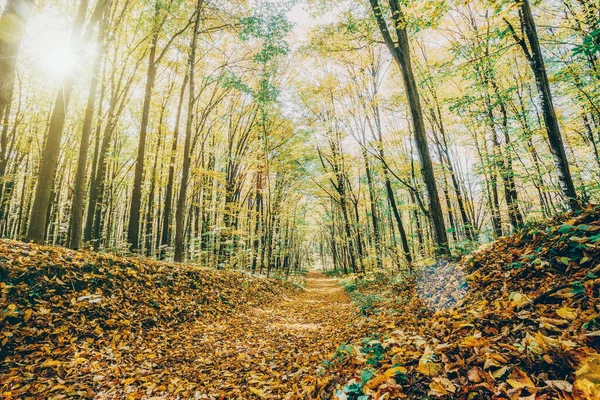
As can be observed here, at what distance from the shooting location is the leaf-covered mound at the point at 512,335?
185cm

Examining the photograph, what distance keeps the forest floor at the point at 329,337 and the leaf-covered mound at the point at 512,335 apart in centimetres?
1

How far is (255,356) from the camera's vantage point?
15.6 feet

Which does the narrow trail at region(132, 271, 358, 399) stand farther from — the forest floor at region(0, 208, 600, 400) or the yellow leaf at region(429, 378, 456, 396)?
the yellow leaf at region(429, 378, 456, 396)

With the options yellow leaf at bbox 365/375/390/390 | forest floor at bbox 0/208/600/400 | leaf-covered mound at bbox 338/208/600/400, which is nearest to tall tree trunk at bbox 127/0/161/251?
forest floor at bbox 0/208/600/400

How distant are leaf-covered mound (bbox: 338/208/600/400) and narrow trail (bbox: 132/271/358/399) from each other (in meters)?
0.84

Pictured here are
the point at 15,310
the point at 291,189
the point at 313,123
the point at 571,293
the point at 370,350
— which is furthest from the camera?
the point at 291,189

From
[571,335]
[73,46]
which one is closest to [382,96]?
[73,46]

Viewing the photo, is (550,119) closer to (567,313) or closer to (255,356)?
(567,313)

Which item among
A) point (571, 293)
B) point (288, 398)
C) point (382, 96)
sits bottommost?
point (288, 398)

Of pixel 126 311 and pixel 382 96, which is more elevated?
pixel 382 96

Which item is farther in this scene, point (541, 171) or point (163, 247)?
point (163, 247)

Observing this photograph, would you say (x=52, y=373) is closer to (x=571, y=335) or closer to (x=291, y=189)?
(x=571, y=335)

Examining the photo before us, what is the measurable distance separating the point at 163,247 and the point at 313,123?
35.6 feet

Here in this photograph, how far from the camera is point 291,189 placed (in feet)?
81.7
